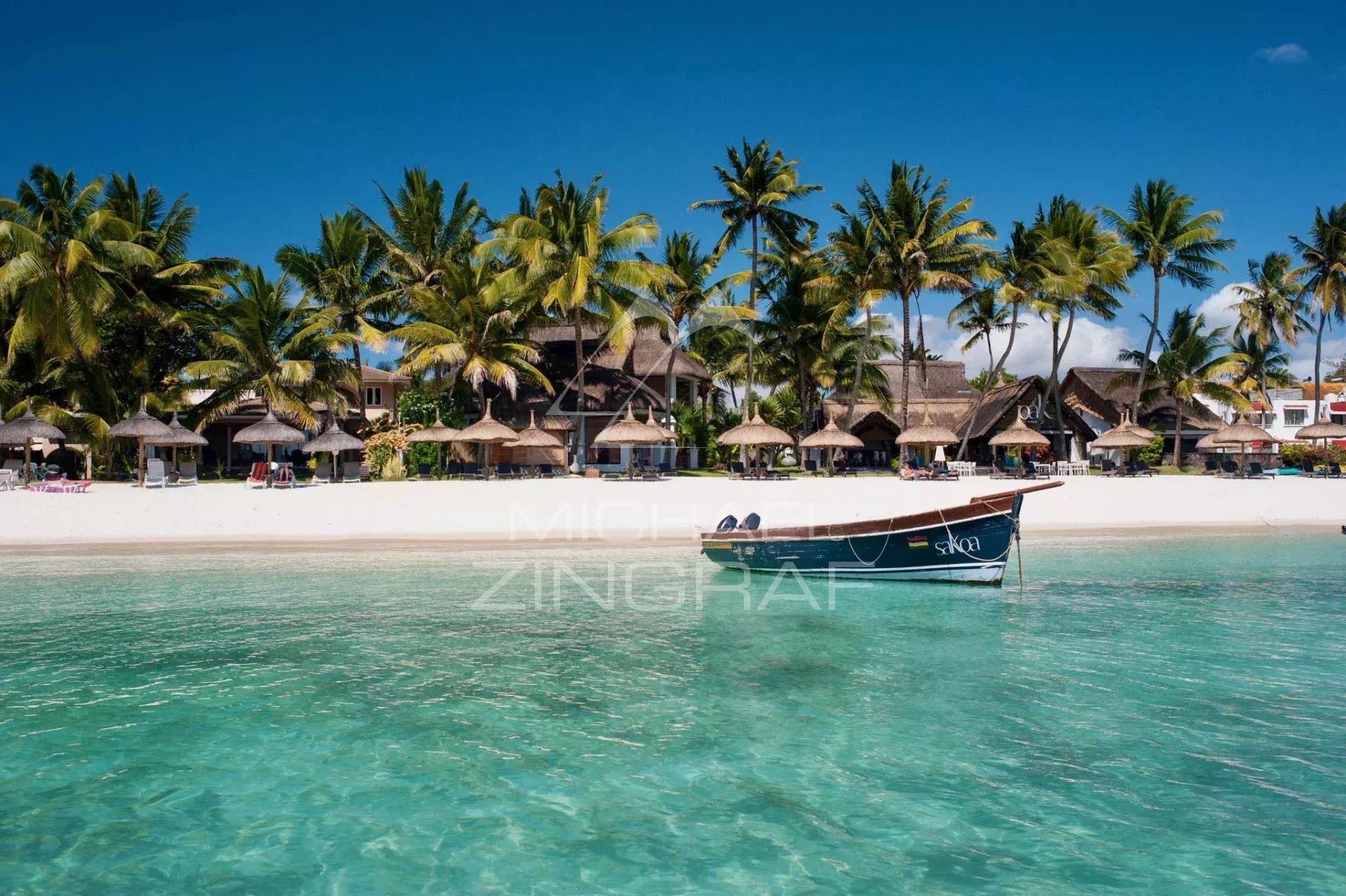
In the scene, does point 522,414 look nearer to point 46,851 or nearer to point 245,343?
point 245,343

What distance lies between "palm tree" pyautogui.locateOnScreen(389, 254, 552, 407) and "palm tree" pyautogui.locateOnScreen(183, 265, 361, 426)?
248 cm

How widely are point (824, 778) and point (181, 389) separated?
29.3 metres

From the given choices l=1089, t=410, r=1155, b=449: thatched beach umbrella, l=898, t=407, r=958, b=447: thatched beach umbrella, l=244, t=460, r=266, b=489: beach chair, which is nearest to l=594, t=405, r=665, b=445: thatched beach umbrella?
l=898, t=407, r=958, b=447: thatched beach umbrella

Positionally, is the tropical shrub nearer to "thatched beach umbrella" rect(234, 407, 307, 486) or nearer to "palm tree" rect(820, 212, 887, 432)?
"palm tree" rect(820, 212, 887, 432)

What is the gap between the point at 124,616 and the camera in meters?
11.3

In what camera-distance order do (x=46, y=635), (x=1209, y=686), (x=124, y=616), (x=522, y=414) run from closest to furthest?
(x=1209, y=686)
(x=46, y=635)
(x=124, y=616)
(x=522, y=414)

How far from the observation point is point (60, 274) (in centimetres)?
2570

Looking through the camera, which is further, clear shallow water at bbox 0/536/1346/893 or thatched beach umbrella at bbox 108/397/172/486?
thatched beach umbrella at bbox 108/397/172/486

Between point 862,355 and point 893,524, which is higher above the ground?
point 862,355

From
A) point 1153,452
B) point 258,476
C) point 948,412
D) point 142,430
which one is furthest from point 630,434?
point 1153,452

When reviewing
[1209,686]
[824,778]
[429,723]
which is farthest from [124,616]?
[1209,686]

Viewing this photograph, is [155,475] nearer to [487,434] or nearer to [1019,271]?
[487,434]

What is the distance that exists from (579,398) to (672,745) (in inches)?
1025

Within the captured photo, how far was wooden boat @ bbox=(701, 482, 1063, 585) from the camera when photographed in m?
12.8
